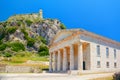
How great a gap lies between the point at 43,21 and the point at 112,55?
98.1m

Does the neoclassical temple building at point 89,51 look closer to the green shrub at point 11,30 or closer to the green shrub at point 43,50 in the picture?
the green shrub at point 43,50

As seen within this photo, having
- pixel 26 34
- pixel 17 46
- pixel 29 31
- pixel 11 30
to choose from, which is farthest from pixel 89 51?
pixel 29 31

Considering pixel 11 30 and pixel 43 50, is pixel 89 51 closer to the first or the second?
pixel 43 50

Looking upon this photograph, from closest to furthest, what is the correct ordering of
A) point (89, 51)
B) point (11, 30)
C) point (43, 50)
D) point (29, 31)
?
point (89, 51) < point (43, 50) < point (11, 30) < point (29, 31)

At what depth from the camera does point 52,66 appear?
67.8m

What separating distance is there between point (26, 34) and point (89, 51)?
9033 centimetres

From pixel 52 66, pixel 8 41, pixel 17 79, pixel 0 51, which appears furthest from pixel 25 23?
pixel 17 79

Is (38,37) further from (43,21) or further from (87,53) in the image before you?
(87,53)

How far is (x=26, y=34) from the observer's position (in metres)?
134

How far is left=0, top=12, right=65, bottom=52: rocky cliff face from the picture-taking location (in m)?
130

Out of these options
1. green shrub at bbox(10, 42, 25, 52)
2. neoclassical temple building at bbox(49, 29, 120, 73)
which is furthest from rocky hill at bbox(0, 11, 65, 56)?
neoclassical temple building at bbox(49, 29, 120, 73)

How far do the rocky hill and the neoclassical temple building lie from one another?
62.4m

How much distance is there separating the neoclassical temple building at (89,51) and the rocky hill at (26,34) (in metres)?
62.4

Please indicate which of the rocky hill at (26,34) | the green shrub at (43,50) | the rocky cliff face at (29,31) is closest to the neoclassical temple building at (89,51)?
the green shrub at (43,50)
